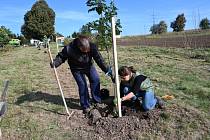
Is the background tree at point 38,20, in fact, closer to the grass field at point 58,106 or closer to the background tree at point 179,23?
the background tree at point 179,23

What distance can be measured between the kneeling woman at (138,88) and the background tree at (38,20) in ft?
164

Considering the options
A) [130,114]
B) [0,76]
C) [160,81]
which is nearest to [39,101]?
[130,114]

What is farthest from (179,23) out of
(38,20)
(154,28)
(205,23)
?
(38,20)

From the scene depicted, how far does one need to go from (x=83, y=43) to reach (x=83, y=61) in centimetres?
47

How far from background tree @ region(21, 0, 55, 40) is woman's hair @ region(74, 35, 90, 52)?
49.8m

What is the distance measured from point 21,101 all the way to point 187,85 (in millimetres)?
3854

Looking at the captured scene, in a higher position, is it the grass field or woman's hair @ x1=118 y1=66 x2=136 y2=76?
woman's hair @ x1=118 y1=66 x2=136 y2=76

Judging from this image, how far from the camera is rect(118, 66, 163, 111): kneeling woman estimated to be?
21.5ft

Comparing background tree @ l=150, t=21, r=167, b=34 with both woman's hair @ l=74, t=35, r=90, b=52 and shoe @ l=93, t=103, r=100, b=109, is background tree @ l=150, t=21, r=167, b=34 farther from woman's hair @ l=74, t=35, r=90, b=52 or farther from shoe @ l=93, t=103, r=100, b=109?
woman's hair @ l=74, t=35, r=90, b=52

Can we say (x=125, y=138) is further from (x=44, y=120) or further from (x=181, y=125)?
(x=44, y=120)

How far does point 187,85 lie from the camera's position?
934 cm

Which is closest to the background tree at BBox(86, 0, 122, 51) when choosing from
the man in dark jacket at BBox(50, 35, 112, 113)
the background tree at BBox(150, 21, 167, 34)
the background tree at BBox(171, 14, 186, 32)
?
the man in dark jacket at BBox(50, 35, 112, 113)

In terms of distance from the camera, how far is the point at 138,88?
652cm

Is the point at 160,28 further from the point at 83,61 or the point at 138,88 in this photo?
the point at 138,88
